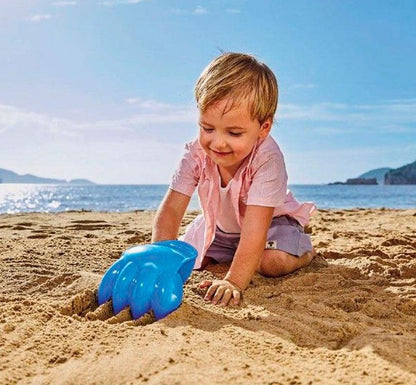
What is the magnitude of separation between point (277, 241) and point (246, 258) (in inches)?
24.6

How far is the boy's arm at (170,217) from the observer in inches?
127

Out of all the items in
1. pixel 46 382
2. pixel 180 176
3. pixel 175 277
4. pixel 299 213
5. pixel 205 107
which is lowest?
pixel 46 382

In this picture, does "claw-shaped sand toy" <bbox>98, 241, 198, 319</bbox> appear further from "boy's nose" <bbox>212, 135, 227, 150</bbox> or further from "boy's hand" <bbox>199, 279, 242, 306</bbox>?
"boy's nose" <bbox>212, 135, 227, 150</bbox>

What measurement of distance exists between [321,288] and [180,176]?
1.11 metres

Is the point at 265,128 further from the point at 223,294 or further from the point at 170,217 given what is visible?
the point at 223,294

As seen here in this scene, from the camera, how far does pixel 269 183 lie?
294cm

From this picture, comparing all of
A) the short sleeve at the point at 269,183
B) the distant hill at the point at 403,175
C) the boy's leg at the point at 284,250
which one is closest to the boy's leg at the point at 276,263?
the boy's leg at the point at 284,250

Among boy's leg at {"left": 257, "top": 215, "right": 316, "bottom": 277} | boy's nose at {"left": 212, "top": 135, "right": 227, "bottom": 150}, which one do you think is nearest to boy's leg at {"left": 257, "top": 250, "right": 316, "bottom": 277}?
boy's leg at {"left": 257, "top": 215, "right": 316, "bottom": 277}

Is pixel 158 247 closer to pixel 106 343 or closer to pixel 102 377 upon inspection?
pixel 106 343

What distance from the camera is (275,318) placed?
2.20 m

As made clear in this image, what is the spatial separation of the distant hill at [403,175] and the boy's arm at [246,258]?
67555mm

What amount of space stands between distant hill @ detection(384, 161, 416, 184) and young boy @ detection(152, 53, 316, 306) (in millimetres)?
67053

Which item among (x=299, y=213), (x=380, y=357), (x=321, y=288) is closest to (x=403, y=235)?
(x=299, y=213)

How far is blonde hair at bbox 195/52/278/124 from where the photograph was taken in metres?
2.69
